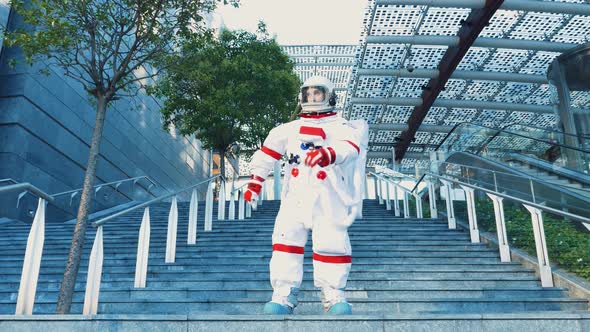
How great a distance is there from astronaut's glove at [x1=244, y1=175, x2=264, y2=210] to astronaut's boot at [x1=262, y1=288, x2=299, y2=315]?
715 mm

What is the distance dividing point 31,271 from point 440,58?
52.5ft

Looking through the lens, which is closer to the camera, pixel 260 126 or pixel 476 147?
pixel 476 147

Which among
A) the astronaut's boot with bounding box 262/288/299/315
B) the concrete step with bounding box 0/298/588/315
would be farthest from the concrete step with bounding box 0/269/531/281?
the astronaut's boot with bounding box 262/288/299/315

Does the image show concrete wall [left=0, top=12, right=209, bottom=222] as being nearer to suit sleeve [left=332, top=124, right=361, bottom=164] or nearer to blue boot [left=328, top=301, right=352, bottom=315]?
suit sleeve [left=332, top=124, right=361, bottom=164]

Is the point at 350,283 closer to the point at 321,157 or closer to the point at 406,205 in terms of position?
the point at 321,157

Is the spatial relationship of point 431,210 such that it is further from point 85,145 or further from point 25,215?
point 85,145

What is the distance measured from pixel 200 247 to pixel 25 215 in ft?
16.9

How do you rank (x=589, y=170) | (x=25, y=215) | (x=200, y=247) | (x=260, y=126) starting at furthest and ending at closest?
(x=260, y=126) < (x=25, y=215) < (x=589, y=170) < (x=200, y=247)

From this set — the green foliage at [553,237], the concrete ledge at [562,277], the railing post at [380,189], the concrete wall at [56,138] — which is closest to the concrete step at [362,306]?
the concrete ledge at [562,277]

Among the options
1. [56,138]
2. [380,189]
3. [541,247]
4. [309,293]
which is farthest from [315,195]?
[56,138]

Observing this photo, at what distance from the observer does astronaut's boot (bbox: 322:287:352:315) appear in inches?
123

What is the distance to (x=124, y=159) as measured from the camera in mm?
14992

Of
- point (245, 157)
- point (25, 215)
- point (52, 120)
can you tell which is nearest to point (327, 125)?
point (25, 215)

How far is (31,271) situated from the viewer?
3.45m
